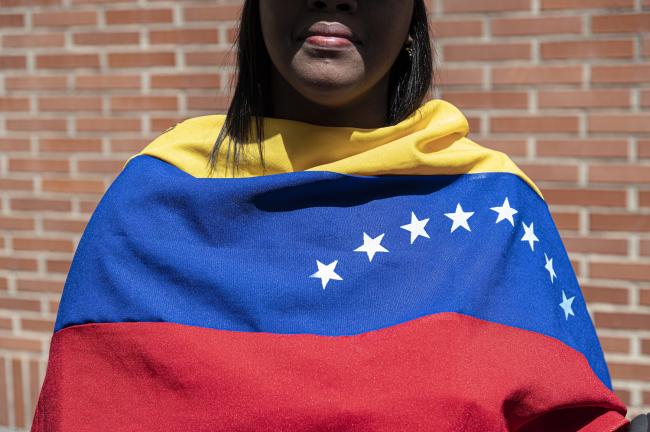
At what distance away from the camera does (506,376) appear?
152 centimetres

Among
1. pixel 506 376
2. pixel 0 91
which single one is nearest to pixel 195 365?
pixel 506 376

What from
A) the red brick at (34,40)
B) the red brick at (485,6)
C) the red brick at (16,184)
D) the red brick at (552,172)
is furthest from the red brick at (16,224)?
the red brick at (552,172)

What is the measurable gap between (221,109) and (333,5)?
5.05 ft

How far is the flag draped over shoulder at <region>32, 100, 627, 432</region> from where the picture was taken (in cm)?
149

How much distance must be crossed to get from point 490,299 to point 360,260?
262 mm

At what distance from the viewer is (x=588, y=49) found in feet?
9.03

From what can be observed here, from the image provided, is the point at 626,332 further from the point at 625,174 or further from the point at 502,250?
the point at 502,250

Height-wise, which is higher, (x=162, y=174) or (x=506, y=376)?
(x=162, y=174)

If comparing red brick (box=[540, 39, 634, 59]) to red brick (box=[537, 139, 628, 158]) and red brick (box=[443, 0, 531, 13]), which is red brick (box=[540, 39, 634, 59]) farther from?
red brick (box=[537, 139, 628, 158])

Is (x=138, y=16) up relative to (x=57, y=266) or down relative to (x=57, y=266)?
up

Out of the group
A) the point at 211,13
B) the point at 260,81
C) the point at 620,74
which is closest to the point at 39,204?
the point at 211,13

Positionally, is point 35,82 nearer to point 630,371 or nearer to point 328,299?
point 328,299

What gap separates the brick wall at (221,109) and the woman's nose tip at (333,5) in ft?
4.38

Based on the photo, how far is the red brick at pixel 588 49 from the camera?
8.95 ft
